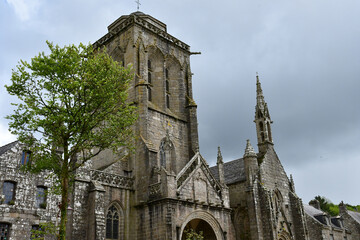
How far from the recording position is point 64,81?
56.1ft

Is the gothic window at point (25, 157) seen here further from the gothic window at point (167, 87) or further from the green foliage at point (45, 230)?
the gothic window at point (167, 87)

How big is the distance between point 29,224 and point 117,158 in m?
9.01

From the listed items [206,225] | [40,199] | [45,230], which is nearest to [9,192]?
[40,199]

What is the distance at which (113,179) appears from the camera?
2475cm

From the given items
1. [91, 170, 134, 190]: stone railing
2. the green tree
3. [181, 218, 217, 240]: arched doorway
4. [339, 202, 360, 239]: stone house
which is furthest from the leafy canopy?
[339, 202, 360, 239]: stone house

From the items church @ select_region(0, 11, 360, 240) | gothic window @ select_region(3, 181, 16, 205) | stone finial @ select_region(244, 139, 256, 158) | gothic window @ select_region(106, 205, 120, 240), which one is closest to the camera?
gothic window @ select_region(3, 181, 16, 205)

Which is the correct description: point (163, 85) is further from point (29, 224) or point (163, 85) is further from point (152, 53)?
point (29, 224)

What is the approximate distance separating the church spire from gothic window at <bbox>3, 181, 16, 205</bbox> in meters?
21.9

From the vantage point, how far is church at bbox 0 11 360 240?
21031 mm

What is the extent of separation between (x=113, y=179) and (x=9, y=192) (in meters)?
6.78

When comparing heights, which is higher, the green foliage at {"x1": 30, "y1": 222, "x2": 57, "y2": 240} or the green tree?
the green tree

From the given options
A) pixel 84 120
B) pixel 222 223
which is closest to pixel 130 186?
pixel 222 223

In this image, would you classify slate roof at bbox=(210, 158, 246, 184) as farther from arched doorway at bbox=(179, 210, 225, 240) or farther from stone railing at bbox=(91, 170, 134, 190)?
stone railing at bbox=(91, 170, 134, 190)

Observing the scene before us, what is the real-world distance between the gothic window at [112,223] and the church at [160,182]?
0.21 ft
